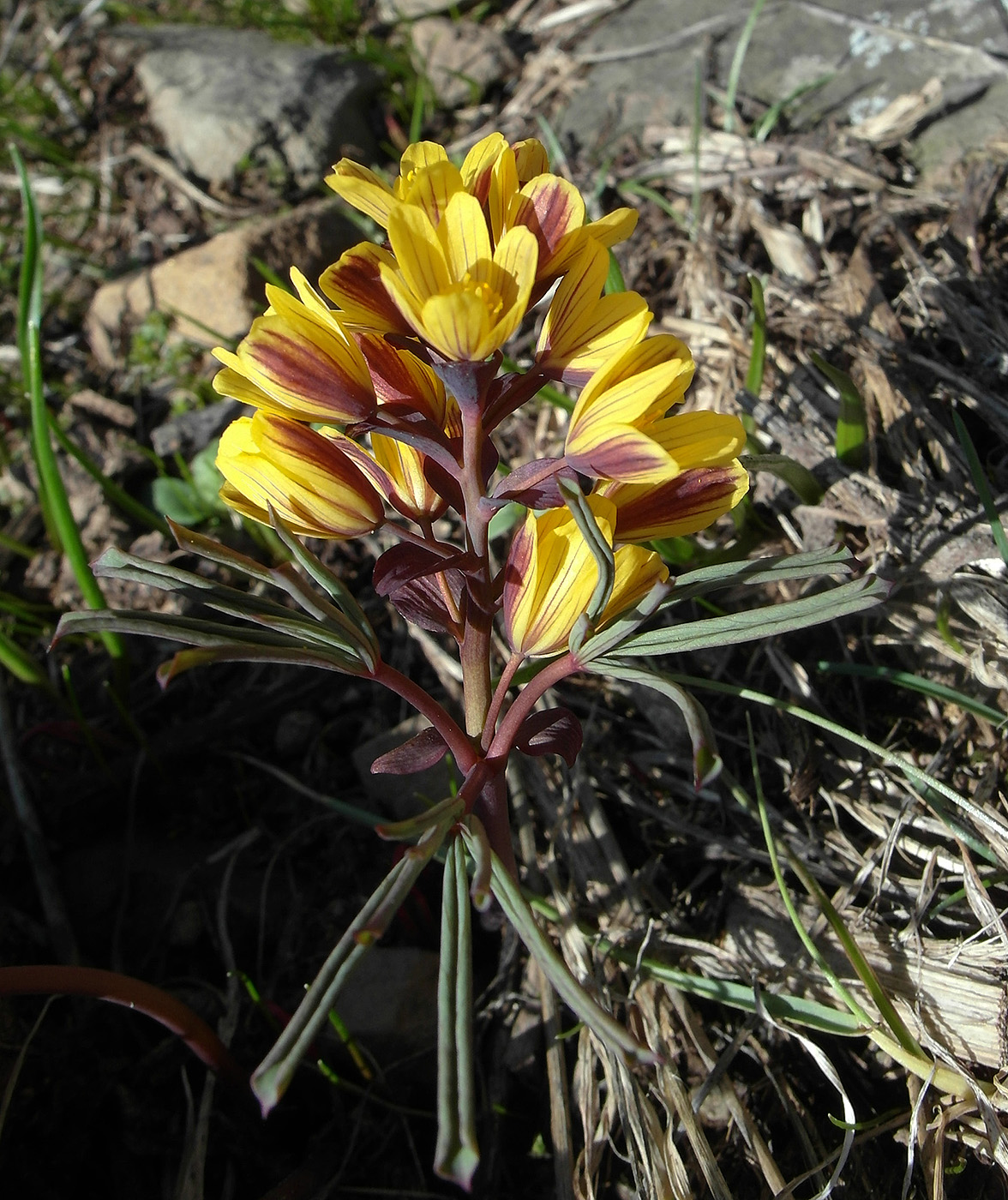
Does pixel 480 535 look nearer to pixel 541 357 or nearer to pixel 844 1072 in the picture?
pixel 541 357

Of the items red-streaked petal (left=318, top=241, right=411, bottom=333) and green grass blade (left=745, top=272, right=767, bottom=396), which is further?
green grass blade (left=745, top=272, right=767, bottom=396)

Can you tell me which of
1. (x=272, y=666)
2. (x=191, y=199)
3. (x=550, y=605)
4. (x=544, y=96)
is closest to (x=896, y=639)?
(x=550, y=605)

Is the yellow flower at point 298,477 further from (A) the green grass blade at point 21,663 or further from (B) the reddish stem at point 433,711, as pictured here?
(A) the green grass blade at point 21,663

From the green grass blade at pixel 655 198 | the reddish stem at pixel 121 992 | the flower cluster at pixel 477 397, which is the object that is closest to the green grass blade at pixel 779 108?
the green grass blade at pixel 655 198

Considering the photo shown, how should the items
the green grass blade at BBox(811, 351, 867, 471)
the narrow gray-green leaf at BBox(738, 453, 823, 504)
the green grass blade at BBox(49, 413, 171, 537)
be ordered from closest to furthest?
1. the narrow gray-green leaf at BBox(738, 453, 823, 504)
2. the green grass blade at BBox(811, 351, 867, 471)
3. the green grass blade at BBox(49, 413, 171, 537)

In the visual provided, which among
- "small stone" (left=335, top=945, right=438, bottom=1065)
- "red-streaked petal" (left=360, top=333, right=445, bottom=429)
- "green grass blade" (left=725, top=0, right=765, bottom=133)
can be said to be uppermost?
"green grass blade" (left=725, top=0, right=765, bottom=133)

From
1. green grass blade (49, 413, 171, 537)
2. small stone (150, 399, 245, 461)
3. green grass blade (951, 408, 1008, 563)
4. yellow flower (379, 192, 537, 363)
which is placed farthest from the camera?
small stone (150, 399, 245, 461)

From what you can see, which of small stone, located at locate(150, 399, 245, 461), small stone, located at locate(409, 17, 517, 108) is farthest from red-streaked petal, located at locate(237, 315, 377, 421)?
small stone, located at locate(409, 17, 517, 108)

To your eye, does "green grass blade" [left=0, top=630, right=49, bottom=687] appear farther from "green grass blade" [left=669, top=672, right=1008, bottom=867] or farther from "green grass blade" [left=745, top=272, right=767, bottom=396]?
"green grass blade" [left=745, top=272, right=767, bottom=396]
